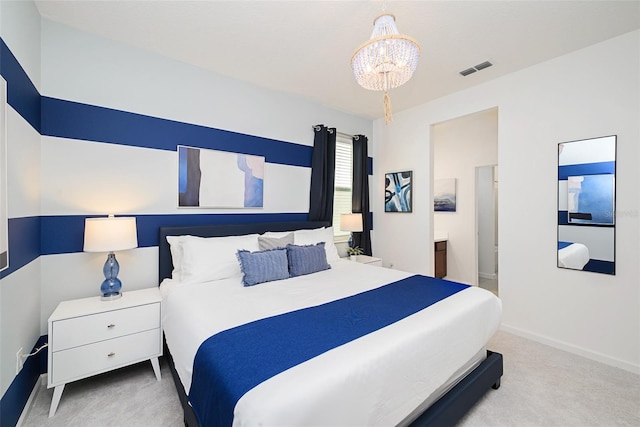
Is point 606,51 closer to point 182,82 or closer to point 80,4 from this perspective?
point 182,82

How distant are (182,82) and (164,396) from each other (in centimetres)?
283

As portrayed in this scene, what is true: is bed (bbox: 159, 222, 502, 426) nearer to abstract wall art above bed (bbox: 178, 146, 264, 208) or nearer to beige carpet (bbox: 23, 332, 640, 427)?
beige carpet (bbox: 23, 332, 640, 427)

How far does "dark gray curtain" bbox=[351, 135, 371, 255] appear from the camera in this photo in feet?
14.2

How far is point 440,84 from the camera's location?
333 cm

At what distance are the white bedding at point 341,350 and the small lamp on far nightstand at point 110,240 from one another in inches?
15.5

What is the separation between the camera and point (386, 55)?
1724 mm

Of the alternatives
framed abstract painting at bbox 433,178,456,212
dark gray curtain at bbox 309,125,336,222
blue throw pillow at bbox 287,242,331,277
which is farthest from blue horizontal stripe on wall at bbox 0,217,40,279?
framed abstract painting at bbox 433,178,456,212

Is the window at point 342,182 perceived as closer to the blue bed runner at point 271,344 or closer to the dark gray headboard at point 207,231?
the dark gray headboard at point 207,231

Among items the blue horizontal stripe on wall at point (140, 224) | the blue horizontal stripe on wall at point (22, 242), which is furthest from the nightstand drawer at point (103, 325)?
the blue horizontal stripe on wall at point (140, 224)

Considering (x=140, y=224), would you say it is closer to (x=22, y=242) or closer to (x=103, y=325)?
(x=22, y=242)

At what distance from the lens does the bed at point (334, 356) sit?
1.05 m

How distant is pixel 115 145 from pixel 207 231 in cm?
112

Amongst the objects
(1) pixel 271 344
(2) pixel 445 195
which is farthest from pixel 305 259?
(2) pixel 445 195

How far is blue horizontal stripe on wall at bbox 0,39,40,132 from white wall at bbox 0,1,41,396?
5 centimetres
